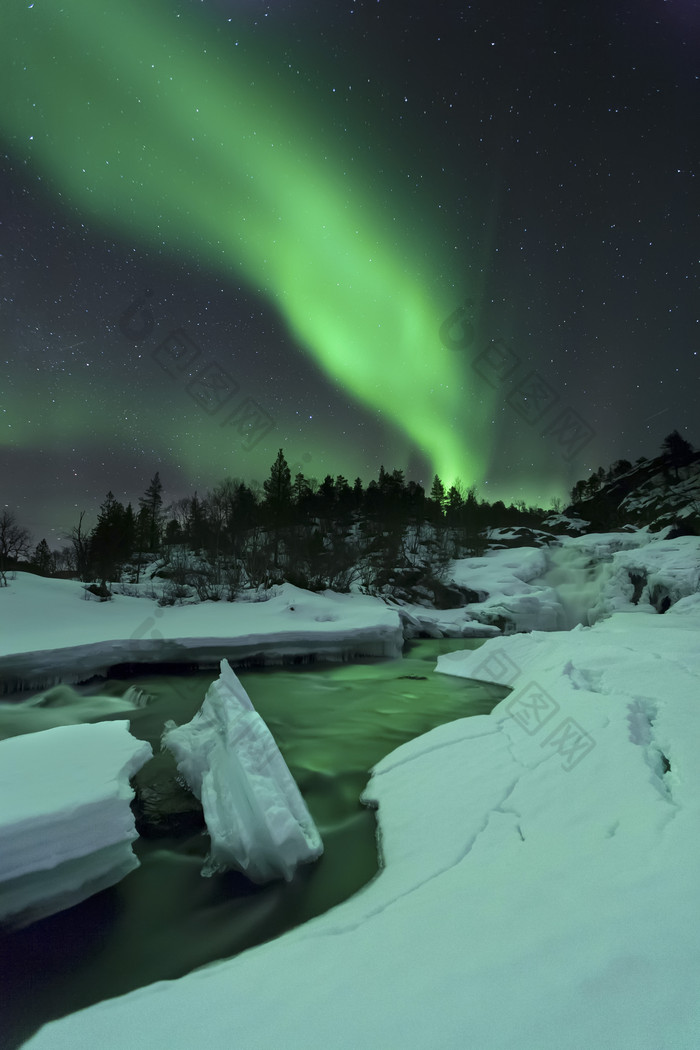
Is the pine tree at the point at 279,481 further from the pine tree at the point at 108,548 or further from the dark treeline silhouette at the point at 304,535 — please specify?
the pine tree at the point at 108,548

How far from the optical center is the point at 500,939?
2.36 metres

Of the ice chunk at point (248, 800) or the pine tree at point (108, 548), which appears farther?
the pine tree at point (108, 548)

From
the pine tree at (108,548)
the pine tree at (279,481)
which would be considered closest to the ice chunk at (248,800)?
the pine tree at (108,548)

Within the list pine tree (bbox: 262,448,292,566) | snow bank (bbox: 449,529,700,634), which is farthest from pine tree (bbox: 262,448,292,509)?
snow bank (bbox: 449,529,700,634)

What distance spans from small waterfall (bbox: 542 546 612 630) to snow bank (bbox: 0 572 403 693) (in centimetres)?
1276

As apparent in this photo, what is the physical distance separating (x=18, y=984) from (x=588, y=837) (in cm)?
400

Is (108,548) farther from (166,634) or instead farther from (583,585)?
(583,585)

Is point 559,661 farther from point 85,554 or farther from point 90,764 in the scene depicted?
point 85,554

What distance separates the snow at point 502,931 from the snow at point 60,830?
161 centimetres

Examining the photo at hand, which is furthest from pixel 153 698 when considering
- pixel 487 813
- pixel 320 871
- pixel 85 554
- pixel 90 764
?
pixel 85 554

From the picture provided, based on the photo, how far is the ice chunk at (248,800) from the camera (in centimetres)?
418

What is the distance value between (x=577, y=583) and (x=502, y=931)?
110 ft

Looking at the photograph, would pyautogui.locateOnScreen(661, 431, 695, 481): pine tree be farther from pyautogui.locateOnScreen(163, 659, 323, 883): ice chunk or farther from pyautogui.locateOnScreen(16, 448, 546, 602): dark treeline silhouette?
pyautogui.locateOnScreen(163, 659, 323, 883): ice chunk

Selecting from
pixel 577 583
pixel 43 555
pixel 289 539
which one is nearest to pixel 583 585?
pixel 577 583
